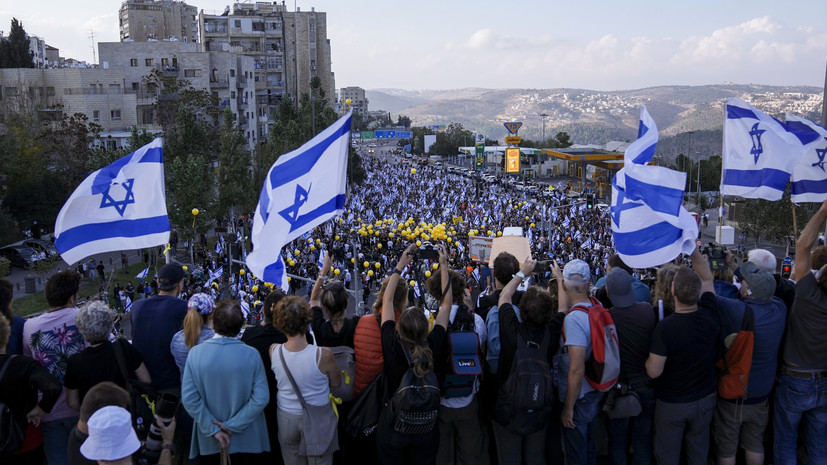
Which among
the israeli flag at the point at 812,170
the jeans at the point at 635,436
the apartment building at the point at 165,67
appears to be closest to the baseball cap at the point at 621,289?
the jeans at the point at 635,436

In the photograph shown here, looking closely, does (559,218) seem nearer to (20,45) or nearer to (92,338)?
(92,338)

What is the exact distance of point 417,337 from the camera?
146 inches

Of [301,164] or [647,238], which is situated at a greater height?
[301,164]

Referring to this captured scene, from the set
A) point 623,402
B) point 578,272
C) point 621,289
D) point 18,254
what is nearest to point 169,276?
point 578,272

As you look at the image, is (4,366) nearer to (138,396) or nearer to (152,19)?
(138,396)

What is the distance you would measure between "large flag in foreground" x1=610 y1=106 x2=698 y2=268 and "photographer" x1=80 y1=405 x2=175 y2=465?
3879mm

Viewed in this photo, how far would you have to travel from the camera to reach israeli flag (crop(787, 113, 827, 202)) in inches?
279

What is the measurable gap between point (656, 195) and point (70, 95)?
155 ft

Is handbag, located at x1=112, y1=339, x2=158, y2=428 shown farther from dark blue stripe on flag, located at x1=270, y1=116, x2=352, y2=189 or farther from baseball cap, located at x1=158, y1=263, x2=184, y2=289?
dark blue stripe on flag, located at x1=270, y1=116, x2=352, y2=189

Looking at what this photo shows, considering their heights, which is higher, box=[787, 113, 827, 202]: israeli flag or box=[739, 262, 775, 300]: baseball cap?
box=[787, 113, 827, 202]: israeli flag

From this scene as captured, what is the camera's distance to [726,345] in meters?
4.21

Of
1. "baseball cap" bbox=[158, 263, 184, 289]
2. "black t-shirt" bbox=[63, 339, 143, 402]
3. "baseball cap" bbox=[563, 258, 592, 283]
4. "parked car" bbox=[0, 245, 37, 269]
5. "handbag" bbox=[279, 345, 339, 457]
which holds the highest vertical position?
"baseball cap" bbox=[563, 258, 592, 283]

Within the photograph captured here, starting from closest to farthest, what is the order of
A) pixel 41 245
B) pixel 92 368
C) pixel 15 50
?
pixel 92 368
pixel 41 245
pixel 15 50

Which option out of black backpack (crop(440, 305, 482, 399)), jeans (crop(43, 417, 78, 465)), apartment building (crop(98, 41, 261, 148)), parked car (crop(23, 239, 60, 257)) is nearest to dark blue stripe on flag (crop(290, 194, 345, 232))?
black backpack (crop(440, 305, 482, 399))
